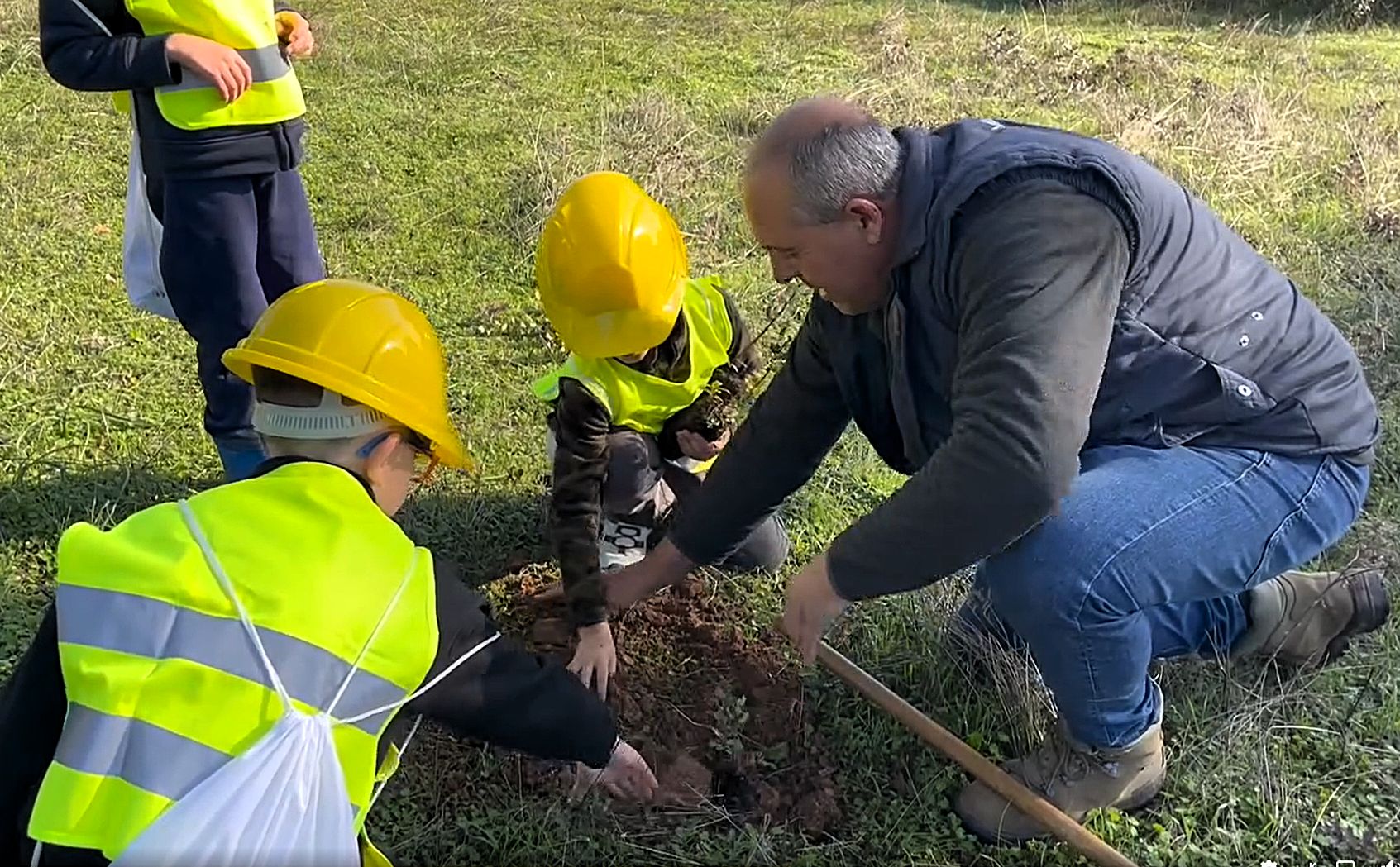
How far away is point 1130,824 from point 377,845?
62.1 inches

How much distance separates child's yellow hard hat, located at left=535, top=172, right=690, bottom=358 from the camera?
8.82 feet

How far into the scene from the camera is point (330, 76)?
741 cm

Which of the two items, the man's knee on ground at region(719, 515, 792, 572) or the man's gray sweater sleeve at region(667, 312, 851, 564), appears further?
the man's knee on ground at region(719, 515, 792, 572)

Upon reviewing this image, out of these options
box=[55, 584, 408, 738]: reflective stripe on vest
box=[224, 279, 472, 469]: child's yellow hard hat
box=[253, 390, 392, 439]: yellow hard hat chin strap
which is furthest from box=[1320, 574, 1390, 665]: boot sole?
box=[55, 584, 408, 738]: reflective stripe on vest

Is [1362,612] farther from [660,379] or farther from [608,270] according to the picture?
[608,270]

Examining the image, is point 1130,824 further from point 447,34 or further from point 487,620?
point 447,34

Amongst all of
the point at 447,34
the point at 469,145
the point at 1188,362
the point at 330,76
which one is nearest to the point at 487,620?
the point at 1188,362

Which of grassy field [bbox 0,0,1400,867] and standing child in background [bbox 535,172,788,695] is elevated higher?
standing child in background [bbox 535,172,788,695]

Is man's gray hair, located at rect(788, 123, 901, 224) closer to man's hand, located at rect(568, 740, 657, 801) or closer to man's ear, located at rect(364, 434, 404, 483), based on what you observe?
man's ear, located at rect(364, 434, 404, 483)

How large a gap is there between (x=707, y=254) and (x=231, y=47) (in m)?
2.26

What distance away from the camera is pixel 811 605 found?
2.29 m

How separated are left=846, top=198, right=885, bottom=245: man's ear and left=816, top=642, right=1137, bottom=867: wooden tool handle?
0.94 m

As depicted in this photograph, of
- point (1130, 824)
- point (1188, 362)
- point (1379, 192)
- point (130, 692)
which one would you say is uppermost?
point (1188, 362)

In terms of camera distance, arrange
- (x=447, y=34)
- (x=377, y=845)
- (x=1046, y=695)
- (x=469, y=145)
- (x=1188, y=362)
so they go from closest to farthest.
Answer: (x=1188, y=362)
(x=377, y=845)
(x=1046, y=695)
(x=469, y=145)
(x=447, y=34)
